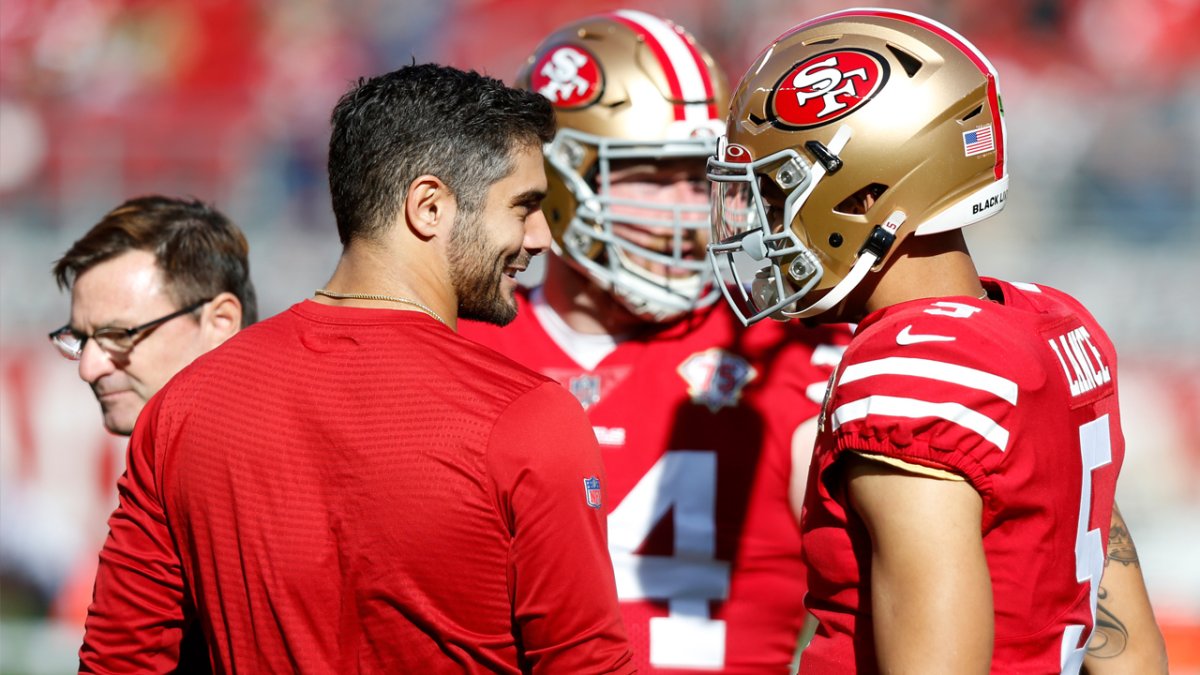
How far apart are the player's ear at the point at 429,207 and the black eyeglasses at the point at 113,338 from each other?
932mm

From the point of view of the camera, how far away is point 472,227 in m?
1.66

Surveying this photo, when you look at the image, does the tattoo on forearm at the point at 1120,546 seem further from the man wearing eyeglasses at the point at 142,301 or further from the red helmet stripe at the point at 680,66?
the man wearing eyeglasses at the point at 142,301

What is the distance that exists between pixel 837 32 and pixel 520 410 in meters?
0.70

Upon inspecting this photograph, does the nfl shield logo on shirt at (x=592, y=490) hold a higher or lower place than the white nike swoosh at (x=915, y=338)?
lower

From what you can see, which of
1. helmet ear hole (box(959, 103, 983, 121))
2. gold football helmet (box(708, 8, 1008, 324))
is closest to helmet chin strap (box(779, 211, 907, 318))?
gold football helmet (box(708, 8, 1008, 324))

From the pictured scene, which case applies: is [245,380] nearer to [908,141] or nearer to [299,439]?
[299,439]

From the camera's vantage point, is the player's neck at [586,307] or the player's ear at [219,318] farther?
the player's neck at [586,307]

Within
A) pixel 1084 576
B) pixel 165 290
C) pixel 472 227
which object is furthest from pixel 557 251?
pixel 1084 576

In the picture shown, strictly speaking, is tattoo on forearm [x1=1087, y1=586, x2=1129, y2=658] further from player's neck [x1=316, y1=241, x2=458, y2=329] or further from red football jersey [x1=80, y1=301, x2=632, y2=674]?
player's neck [x1=316, y1=241, x2=458, y2=329]

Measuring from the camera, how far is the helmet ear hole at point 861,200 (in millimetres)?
1692

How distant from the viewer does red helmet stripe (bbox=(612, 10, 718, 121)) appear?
8.62ft

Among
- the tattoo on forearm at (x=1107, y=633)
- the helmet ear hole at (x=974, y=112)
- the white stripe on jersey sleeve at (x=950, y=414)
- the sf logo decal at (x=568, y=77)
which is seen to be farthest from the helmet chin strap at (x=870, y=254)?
the sf logo decal at (x=568, y=77)

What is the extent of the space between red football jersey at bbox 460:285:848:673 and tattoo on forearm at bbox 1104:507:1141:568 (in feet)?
2.19

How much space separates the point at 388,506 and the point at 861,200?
747 millimetres
